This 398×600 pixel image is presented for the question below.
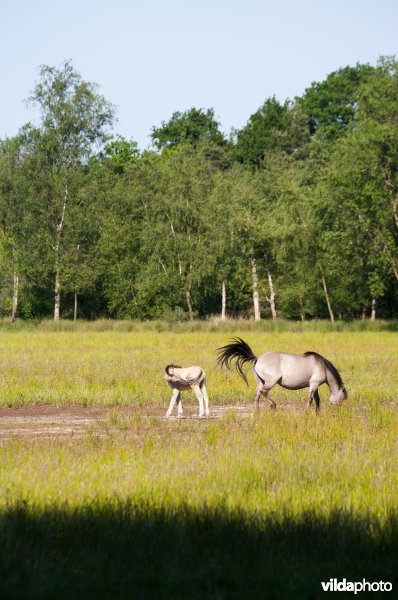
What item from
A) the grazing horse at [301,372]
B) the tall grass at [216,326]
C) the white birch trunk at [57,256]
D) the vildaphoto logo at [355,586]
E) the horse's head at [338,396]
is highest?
the white birch trunk at [57,256]

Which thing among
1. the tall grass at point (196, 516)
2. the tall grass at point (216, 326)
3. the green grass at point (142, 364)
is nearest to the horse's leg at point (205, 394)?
the green grass at point (142, 364)

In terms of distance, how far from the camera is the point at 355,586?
530 cm

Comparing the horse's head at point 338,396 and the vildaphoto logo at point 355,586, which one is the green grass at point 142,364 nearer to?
the horse's head at point 338,396

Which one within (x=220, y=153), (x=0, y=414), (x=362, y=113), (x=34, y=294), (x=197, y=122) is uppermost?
(x=197, y=122)

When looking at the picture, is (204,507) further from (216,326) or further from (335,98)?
(335,98)

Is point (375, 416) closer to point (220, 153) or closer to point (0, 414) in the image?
point (0, 414)

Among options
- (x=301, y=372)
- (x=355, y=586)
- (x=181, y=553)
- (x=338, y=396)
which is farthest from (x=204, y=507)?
(x=338, y=396)

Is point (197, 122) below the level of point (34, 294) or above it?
above

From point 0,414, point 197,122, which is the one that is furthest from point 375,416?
point 197,122

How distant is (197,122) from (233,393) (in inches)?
3601

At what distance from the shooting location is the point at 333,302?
6269 cm

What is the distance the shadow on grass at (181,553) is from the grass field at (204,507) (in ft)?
0.05

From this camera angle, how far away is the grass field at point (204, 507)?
A: 5.38 meters

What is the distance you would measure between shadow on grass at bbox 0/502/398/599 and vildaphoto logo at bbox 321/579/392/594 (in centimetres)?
6
